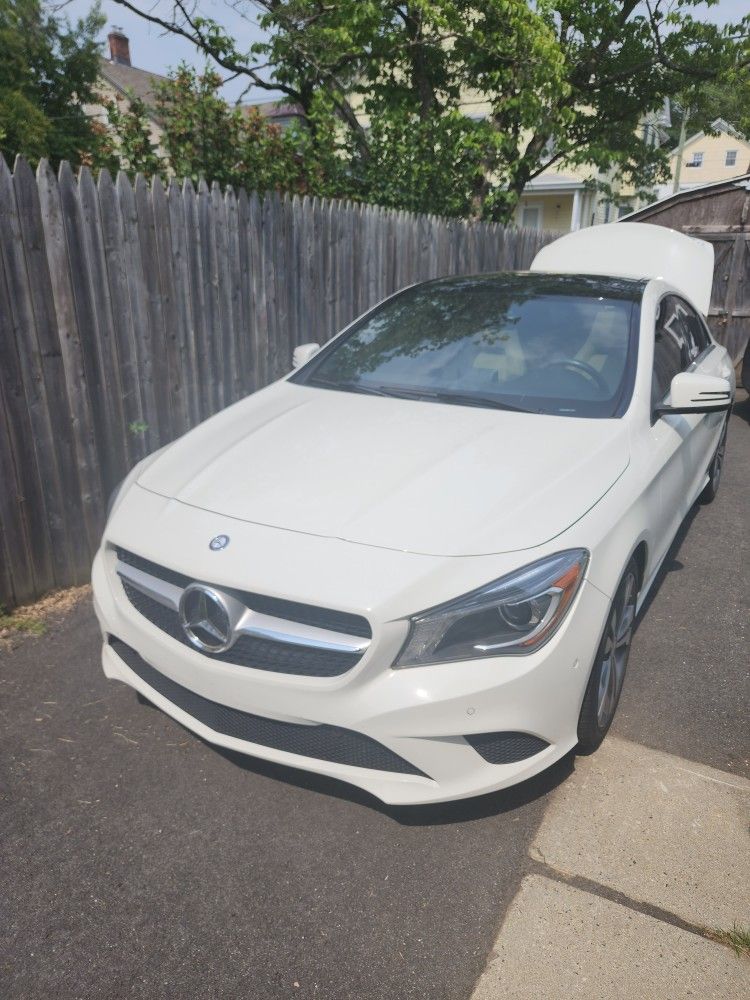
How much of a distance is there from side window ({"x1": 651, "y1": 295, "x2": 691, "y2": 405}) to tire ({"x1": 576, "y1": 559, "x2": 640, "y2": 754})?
0.92 meters

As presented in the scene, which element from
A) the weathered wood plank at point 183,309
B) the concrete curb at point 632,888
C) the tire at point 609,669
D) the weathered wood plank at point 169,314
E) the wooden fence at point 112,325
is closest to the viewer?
the concrete curb at point 632,888

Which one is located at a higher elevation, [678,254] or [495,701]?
[678,254]

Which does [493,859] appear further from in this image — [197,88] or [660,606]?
[197,88]

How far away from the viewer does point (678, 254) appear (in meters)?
6.42

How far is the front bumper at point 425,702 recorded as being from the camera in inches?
86.0

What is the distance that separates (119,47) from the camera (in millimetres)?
37031

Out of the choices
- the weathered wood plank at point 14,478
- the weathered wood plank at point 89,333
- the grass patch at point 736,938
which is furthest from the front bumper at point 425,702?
the weathered wood plank at point 89,333

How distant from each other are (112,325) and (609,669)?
330cm

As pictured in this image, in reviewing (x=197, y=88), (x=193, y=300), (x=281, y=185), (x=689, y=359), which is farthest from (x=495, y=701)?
(x=197, y=88)

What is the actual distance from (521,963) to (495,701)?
2.31 ft

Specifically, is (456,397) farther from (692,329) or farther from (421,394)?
(692,329)

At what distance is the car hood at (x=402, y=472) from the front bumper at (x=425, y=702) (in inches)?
13.6

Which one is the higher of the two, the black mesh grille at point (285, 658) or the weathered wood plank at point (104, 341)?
the weathered wood plank at point (104, 341)

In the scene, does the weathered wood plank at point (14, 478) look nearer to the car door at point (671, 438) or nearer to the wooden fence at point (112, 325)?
the wooden fence at point (112, 325)
